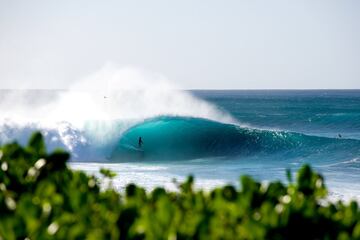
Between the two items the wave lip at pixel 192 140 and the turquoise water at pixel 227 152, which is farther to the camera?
the wave lip at pixel 192 140

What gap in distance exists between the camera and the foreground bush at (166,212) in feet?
10.6

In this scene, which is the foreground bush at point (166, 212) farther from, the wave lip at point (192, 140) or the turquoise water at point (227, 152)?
the wave lip at point (192, 140)

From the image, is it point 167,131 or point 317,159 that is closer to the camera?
point 317,159

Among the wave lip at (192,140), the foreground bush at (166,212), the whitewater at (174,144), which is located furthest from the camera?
the wave lip at (192,140)

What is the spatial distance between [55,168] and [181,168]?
20.0 metres

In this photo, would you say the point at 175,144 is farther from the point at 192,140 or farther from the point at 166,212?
the point at 166,212

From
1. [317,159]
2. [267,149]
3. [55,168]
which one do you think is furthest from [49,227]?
[267,149]

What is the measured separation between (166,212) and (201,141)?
28.4m

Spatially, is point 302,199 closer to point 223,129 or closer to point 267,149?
point 267,149

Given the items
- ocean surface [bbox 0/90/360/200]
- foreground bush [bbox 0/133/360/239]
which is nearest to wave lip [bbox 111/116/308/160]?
ocean surface [bbox 0/90/360/200]

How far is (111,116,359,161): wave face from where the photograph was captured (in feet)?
96.4

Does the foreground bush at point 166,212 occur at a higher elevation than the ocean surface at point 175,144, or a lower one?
higher

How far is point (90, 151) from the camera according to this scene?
28.8m

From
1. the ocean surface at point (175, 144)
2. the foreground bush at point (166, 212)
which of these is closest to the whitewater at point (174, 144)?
the ocean surface at point (175, 144)
